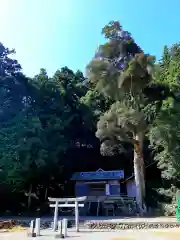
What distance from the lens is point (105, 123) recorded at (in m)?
19.5

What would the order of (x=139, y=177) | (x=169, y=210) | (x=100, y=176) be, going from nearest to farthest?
1. (x=169, y=210)
2. (x=139, y=177)
3. (x=100, y=176)

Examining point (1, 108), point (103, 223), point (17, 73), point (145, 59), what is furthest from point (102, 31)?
point (103, 223)

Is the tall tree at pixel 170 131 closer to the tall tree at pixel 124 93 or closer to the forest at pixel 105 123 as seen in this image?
the forest at pixel 105 123

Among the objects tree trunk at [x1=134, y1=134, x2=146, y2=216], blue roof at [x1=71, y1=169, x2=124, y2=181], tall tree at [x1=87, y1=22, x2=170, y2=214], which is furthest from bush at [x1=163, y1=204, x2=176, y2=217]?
blue roof at [x1=71, y1=169, x2=124, y2=181]

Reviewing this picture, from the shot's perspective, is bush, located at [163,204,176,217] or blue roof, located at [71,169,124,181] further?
blue roof, located at [71,169,124,181]

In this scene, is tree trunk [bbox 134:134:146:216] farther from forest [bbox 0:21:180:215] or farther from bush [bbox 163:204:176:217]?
bush [bbox 163:204:176:217]

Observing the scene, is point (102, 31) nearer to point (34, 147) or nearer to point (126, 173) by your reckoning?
point (34, 147)

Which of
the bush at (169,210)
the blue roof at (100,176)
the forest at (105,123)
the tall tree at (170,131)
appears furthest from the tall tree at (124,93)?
the blue roof at (100,176)

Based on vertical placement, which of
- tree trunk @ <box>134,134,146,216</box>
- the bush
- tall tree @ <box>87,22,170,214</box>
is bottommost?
the bush

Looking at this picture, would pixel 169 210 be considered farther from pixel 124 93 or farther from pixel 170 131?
pixel 124 93

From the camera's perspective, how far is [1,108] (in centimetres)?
2080

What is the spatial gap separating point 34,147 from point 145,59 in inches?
382

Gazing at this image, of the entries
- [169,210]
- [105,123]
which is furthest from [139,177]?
[105,123]

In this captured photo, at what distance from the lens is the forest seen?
60.7 ft
